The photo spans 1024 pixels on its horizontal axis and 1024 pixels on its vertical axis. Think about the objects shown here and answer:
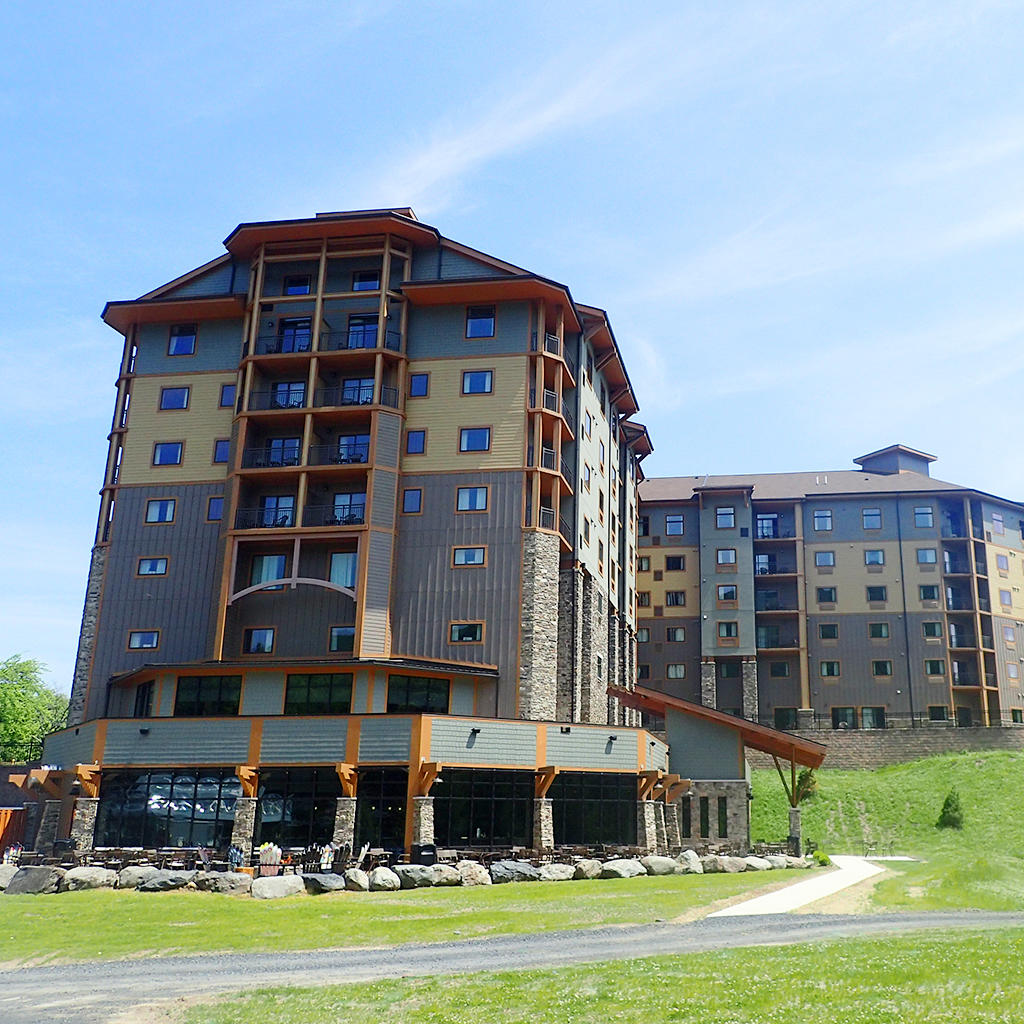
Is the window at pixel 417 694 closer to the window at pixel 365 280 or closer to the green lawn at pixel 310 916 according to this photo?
the green lawn at pixel 310 916

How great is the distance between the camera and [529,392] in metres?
52.6

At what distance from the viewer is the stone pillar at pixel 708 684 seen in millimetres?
79125

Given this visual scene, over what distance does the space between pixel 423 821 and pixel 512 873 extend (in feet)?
20.0

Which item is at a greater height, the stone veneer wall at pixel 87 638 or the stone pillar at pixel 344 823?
the stone veneer wall at pixel 87 638

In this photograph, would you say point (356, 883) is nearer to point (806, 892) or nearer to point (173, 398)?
point (806, 892)

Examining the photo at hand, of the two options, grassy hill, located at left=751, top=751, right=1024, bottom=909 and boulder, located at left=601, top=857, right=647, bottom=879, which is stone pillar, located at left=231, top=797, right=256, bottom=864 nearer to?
boulder, located at left=601, top=857, right=647, bottom=879

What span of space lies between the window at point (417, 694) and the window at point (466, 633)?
8.98 feet

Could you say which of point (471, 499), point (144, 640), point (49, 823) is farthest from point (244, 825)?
point (471, 499)

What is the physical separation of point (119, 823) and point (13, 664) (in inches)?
1840

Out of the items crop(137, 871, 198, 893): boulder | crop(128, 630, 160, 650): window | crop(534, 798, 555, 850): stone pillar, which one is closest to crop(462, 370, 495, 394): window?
crop(128, 630, 160, 650): window

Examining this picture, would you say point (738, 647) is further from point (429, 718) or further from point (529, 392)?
point (429, 718)

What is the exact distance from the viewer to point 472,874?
3331cm

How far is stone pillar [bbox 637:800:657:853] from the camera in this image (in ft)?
149

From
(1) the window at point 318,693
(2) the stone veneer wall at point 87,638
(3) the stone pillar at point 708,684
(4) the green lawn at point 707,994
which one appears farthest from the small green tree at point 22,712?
(4) the green lawn at point 707,994
